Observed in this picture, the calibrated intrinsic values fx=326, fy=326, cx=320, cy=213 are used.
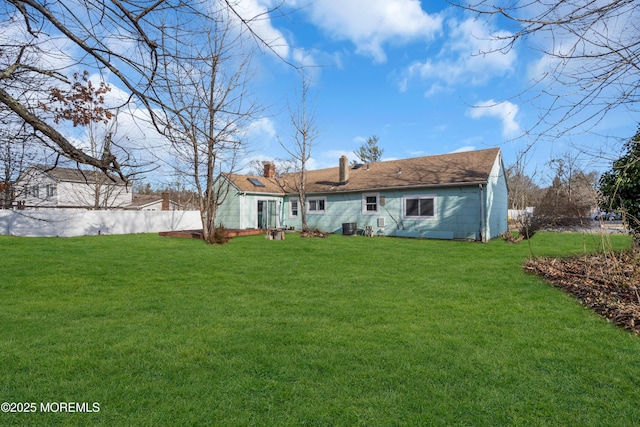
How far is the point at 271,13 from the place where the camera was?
3193 mm

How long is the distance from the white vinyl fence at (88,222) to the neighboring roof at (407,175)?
5.40m

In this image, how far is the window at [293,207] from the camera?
841 inches

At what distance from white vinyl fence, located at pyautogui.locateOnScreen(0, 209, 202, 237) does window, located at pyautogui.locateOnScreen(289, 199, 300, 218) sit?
6943 millimetres

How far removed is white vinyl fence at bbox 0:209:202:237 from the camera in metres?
16.7

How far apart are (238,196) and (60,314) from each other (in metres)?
16.0

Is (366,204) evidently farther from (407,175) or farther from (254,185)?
(254,185)

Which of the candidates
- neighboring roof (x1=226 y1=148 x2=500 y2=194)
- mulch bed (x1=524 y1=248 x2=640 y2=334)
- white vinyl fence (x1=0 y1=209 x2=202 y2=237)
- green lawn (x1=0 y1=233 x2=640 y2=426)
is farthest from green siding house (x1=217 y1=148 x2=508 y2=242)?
green lawn (x1=0 y1=233 x2=640 y2=426)

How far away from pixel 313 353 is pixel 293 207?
18.5m

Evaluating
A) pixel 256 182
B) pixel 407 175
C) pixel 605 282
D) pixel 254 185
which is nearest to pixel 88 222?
pixel 254 185

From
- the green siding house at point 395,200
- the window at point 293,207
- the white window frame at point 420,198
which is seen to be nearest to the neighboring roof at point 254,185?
the green siding house at point 395,200

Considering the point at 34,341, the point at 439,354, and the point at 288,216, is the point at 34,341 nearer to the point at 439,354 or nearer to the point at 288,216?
the point at 439,354

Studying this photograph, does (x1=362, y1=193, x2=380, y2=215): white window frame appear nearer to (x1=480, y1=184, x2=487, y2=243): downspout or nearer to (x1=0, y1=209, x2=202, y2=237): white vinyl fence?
(x1=480, y1=184, x2=487, y2=243): downspout

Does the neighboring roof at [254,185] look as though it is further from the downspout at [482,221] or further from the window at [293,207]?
the downspout at [482,221]

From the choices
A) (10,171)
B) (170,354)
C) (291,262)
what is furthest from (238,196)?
(170,354)
